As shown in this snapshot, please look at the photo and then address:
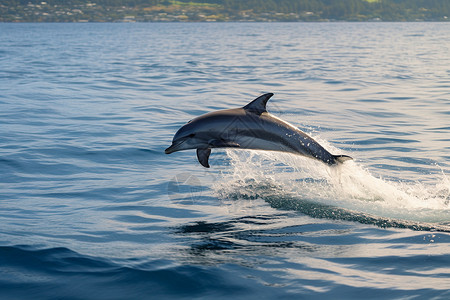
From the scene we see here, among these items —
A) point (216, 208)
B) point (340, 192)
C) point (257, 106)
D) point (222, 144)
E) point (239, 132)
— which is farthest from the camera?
point (340, 192)

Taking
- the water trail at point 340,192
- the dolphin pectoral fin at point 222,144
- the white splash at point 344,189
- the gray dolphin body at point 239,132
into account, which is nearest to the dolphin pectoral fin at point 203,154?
the gray dolphin body at point 239,132

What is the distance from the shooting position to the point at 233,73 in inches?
1229

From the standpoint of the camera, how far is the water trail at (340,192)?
851 cm

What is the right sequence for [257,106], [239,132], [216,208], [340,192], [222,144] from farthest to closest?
[340,192]
[216,208]
[257,106]
[239,132]
[222,144]

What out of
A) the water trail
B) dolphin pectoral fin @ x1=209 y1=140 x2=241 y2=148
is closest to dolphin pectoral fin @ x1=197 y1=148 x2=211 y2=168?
dolphin pectoral fin @ x1=209 y1=140 x2=241 y2=148

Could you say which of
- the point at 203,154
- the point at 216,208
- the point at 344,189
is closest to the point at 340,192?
the point at 344,189

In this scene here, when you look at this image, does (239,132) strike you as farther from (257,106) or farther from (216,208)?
(216,208)

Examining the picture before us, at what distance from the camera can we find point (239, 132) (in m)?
7.72

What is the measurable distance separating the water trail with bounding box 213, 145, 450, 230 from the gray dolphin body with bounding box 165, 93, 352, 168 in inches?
46.8

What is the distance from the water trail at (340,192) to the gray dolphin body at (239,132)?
1.19 metres

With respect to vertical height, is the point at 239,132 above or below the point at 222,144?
above

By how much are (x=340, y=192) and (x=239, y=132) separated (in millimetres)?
2773

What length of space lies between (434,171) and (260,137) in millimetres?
4878

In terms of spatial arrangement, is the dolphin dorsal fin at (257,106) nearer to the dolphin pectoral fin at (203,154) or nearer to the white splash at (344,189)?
the dolphin pectoral fin at (203,154)
